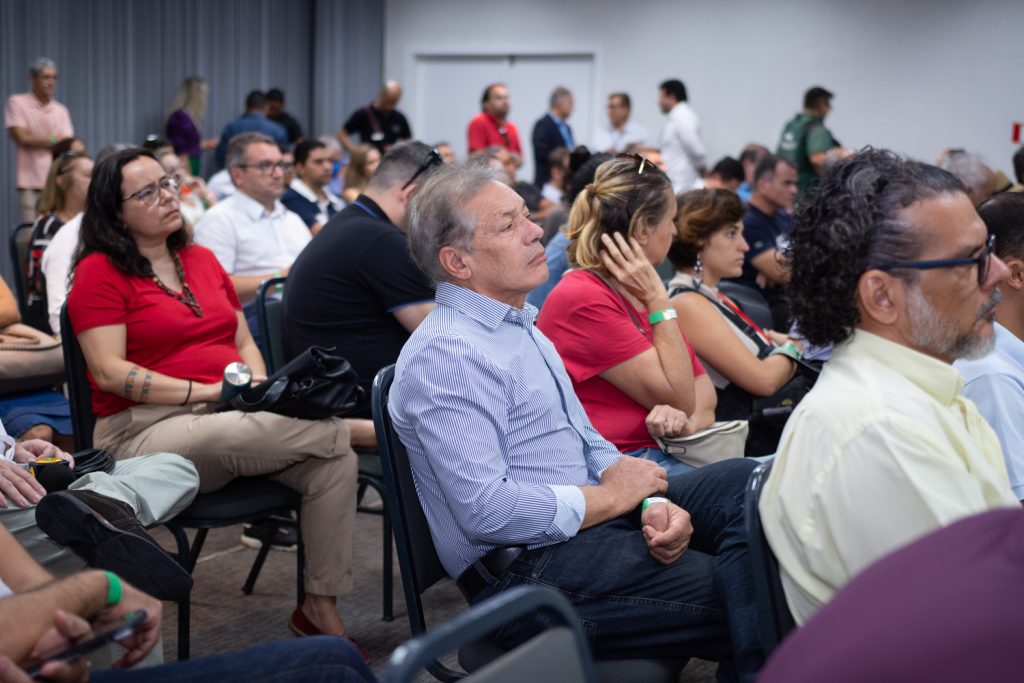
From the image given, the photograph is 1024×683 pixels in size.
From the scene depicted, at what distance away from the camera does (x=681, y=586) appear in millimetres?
1846

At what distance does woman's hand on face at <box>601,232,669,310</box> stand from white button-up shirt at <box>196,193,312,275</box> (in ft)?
7.01

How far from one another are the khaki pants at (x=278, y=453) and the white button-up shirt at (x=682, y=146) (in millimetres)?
7797

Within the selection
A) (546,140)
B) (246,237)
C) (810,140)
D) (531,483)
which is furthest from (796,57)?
(531,483)

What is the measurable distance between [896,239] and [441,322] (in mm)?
815

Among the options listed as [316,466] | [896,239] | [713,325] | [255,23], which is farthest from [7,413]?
[255,23]

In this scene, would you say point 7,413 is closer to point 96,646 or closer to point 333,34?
point 96,646

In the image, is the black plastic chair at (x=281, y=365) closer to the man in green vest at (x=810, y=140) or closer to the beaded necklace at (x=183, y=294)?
the beaded necklace at (x=183, y=294)

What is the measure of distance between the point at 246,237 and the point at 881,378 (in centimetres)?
326

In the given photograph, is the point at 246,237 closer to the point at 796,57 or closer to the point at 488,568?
the point at 488,568

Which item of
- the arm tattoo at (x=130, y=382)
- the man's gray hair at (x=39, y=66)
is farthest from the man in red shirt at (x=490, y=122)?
the arm tattoo at (x=130, y=382)

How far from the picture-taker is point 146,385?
2709 mm

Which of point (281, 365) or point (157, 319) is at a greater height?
point (157, 319)

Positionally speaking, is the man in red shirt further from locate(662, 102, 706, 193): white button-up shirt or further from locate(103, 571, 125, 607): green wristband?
locate(103, 571, 125, 607): green wristband

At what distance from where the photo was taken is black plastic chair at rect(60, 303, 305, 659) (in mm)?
2510
